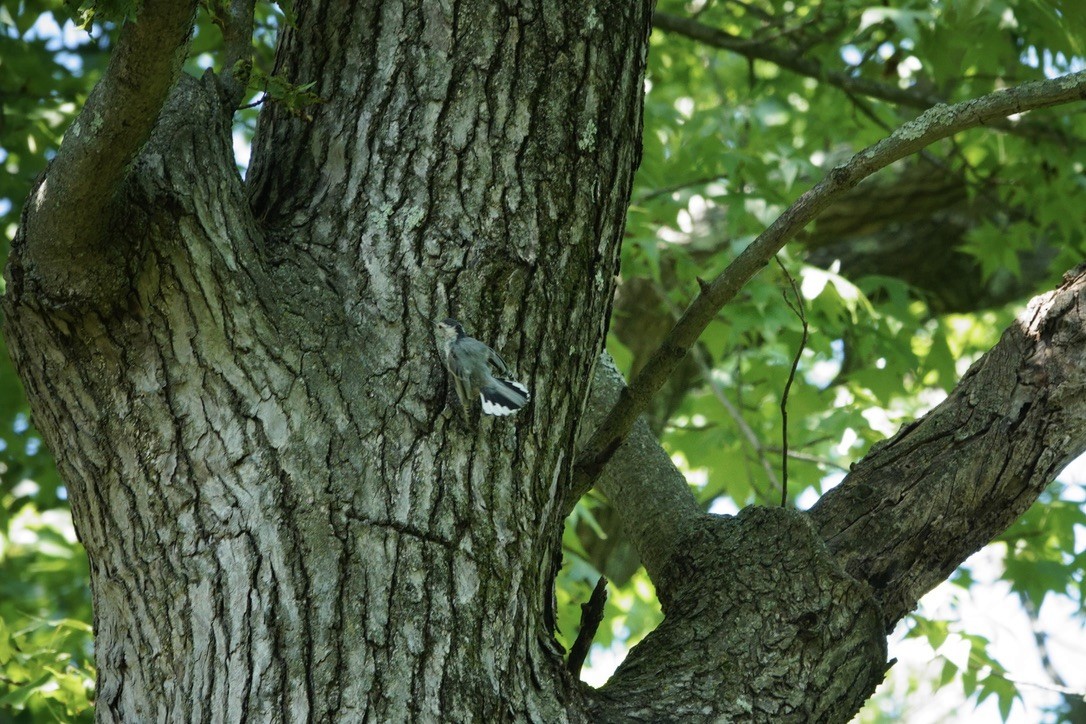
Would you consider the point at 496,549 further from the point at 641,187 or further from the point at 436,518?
the point at 641,187

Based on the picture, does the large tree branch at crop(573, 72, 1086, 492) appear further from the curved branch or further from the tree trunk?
the curved branch

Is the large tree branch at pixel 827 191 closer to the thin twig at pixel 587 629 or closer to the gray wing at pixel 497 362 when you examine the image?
the thin twig at pixel 587 629

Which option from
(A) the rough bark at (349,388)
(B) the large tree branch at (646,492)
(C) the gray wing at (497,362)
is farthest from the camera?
(B) the large tree branch at (646,492)

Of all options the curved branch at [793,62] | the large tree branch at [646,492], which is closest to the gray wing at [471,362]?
the large tree branch at [646,492]

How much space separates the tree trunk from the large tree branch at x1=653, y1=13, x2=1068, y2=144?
225cm

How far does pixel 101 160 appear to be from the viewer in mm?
1441

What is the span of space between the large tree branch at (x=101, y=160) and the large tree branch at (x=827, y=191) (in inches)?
37.6

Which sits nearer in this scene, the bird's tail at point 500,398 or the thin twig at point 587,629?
the bird's tail at point 500,398

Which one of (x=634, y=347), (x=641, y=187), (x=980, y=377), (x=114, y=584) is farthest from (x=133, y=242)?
(x=634, y=347)

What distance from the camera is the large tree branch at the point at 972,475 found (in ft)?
5.93

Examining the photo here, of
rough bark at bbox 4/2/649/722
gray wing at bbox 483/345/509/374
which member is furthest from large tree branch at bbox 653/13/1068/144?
gray wing at bbox 483/345/509/374

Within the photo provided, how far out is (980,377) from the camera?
191 cm

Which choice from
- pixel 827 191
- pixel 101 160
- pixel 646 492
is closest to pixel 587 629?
pixel 646 492

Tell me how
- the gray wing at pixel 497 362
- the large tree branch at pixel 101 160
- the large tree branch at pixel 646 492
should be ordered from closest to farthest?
1. the large tree branch at pixel 101 160
2. the gray wing at pixel 497 362
3. the large tree branch at pixel 646 492
